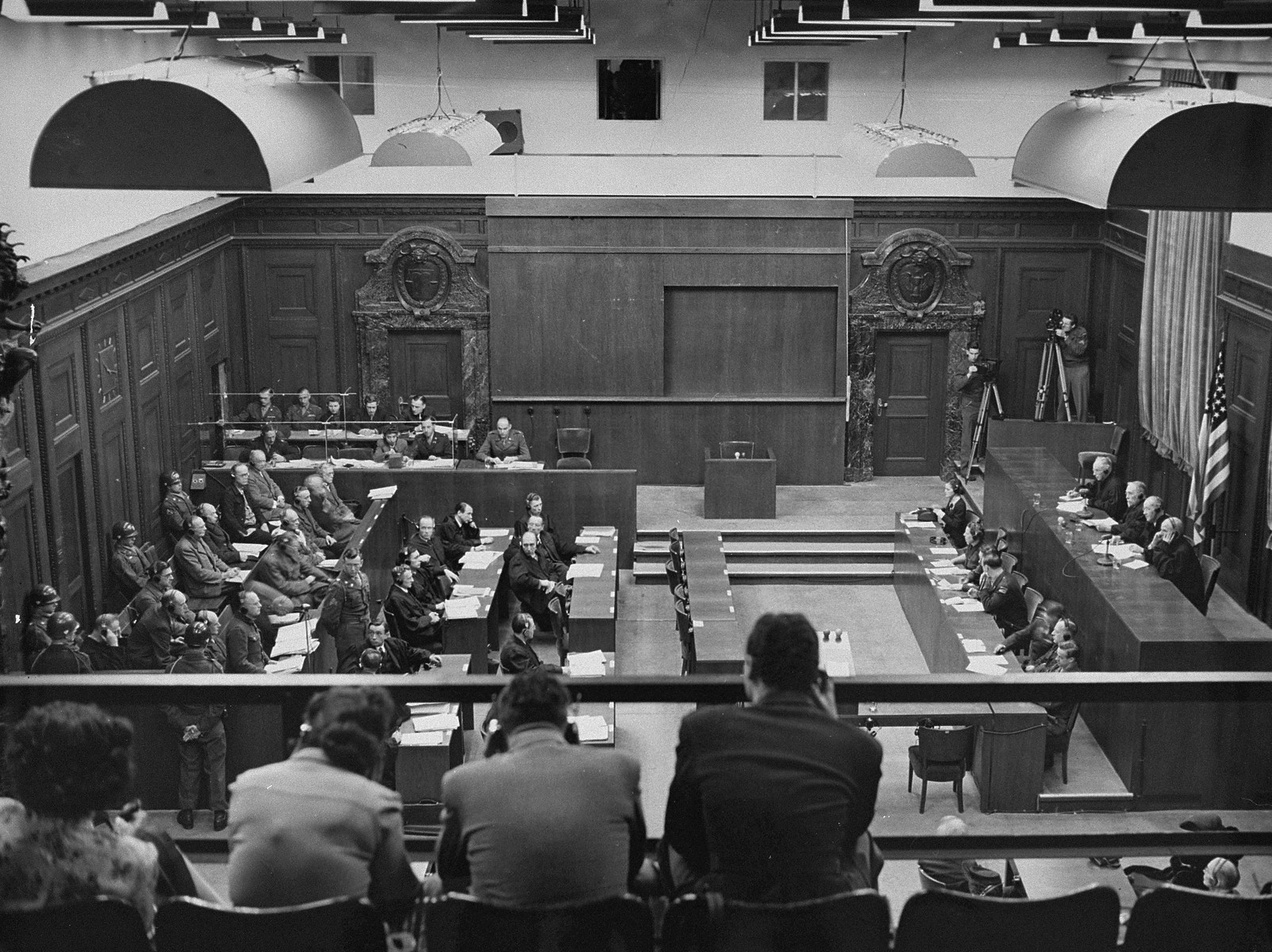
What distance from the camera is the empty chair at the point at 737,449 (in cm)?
1762

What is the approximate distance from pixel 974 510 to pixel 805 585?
6.71ft

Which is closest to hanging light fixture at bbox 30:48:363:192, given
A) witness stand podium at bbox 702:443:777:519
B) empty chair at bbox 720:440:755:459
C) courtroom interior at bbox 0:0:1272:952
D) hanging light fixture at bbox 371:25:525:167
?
courtroom interior at bbox 0:0:1272:952

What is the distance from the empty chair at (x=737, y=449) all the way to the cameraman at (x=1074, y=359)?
11.8 ft

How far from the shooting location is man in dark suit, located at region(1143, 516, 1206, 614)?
39.0 ft

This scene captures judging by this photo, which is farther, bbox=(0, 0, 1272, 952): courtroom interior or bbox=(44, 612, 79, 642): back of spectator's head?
bbox=(44, 612, 79, 642): back of spectator's head

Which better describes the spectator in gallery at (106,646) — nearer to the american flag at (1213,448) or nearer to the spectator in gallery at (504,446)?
the spectator in gallery at (504,446)

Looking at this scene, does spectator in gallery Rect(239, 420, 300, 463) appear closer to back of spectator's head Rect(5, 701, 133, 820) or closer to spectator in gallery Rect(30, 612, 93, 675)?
spectator in gallery Rect(30, 612, 93, 675)

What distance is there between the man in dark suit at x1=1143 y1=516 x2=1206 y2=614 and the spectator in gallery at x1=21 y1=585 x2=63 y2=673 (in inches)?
322

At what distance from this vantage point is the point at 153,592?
38.4 feet

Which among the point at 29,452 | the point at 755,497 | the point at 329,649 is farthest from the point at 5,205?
the point at 755,497

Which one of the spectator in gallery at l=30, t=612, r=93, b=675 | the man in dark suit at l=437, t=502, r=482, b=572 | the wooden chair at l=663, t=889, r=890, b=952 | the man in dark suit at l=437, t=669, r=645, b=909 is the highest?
the man in dark suit at l=437, t=669, r=645, b=909

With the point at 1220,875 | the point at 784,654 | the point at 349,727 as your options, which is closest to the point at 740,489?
the point at 1220,875

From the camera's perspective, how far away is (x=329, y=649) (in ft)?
39.8

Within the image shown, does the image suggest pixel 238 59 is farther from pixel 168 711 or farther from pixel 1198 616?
pixel 1198 616
